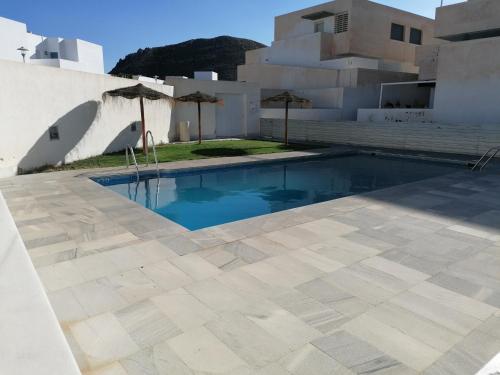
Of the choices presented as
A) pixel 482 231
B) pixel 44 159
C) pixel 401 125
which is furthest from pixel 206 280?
pixel 401 125

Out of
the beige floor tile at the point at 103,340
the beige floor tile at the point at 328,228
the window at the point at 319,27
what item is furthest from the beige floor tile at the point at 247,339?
the window at the point at 319,27

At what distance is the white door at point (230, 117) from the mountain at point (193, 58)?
48719mm

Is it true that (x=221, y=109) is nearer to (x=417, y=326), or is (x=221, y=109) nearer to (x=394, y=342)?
(x=417, y=326)

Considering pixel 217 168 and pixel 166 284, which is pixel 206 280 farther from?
pixel 217 168

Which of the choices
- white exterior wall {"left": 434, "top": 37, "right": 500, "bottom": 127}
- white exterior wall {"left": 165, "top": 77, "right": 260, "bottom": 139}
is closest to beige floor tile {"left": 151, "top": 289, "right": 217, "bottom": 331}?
white exterior wall {"left": 165, "top": 77, "right": 260, "bottom": 139}

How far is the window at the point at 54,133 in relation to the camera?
36.4 feet

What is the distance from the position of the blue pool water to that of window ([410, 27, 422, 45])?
76.4 ft

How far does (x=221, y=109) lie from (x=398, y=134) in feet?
30.3

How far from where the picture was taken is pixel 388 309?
3582mm

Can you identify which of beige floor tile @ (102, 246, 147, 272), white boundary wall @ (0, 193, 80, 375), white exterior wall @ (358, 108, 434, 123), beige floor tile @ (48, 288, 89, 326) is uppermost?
white exterior wall @ (358, 108, 434, 123)

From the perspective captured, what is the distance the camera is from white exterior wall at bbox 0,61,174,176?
9.81 m

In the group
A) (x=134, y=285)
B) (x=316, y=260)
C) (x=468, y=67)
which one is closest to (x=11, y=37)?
(x=468, y=67)

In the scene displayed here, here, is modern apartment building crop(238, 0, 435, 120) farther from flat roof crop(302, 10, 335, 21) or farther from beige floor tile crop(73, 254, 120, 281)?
beige floor tile crop(73, 254, 120, 281)

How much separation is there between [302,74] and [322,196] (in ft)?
60.9
